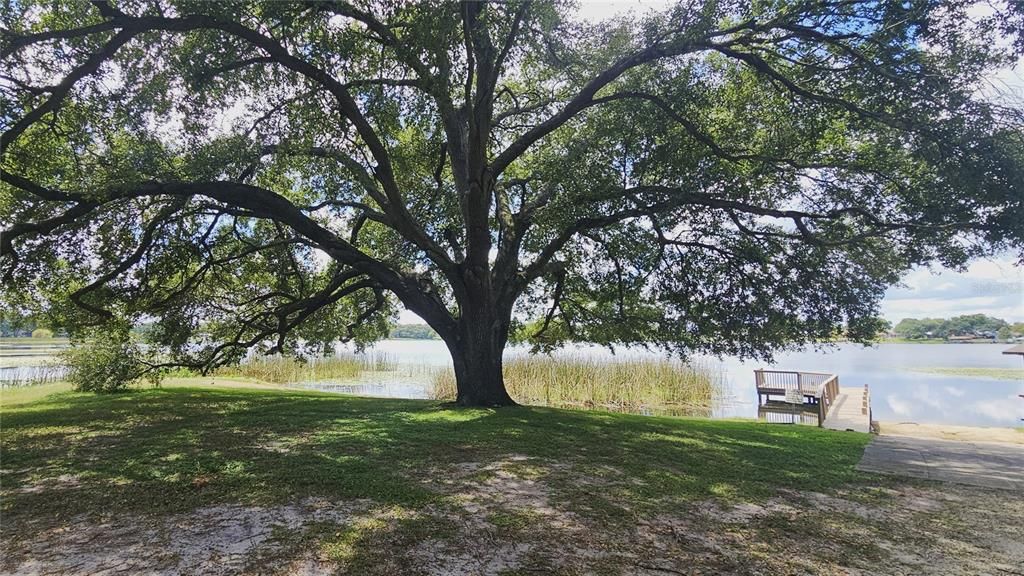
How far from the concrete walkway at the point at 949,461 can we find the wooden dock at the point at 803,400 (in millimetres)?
5091

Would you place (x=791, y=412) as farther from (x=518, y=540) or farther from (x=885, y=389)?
(x=518, y=540)

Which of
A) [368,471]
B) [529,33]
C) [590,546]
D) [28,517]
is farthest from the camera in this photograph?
[529,33]

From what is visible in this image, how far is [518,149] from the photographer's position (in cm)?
799

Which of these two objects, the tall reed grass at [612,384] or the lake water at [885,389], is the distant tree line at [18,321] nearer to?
the lake water at [885,389]

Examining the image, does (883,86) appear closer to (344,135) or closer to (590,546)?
(590,546)

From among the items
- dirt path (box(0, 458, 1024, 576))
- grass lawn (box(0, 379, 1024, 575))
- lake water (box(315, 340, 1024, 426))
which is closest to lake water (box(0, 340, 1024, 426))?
lake water (box(315, 340, 1024, 426))

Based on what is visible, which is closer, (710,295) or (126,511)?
(126,511)

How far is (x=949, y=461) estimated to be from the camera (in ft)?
17.5

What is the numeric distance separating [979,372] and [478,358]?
82.1ft

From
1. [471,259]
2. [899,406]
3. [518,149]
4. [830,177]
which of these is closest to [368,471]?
[471,259]

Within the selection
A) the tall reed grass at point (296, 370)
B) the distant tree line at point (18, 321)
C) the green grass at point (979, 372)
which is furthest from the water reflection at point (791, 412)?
the distant tree line at point (18, 321)

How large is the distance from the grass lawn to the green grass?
21.2m


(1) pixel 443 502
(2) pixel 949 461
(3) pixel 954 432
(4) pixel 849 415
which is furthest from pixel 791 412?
(1) pixel 443 502

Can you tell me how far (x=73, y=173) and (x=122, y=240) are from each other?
118cm
